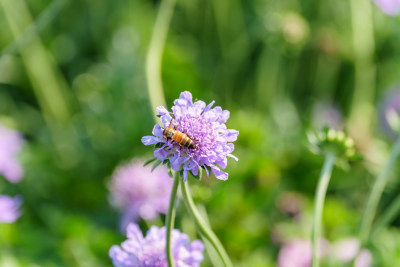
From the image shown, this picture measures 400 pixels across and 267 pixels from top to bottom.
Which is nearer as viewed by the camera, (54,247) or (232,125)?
(54,247)

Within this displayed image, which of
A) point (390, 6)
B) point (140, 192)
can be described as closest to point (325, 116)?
point (390, 6)

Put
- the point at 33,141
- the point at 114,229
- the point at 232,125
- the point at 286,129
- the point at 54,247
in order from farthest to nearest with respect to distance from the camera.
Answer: the point at 33,141 → the point at 286,129 → the point at 232,125 → the point at 114,229 → the point at 54,247

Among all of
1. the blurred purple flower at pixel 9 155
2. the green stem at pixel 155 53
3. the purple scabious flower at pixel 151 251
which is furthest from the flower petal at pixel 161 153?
the blurred purple flower at pixel 9 155

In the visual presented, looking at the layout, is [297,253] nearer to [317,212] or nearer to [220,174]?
[317,212]

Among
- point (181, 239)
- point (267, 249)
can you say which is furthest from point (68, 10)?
point (181, 239)

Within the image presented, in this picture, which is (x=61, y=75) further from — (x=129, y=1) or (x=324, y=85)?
(x=324, y=85)

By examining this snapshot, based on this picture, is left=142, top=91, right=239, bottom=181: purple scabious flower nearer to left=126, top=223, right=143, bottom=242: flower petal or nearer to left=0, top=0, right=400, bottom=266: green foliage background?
left=126, top=223, right=143, bottom=242: flower petal
